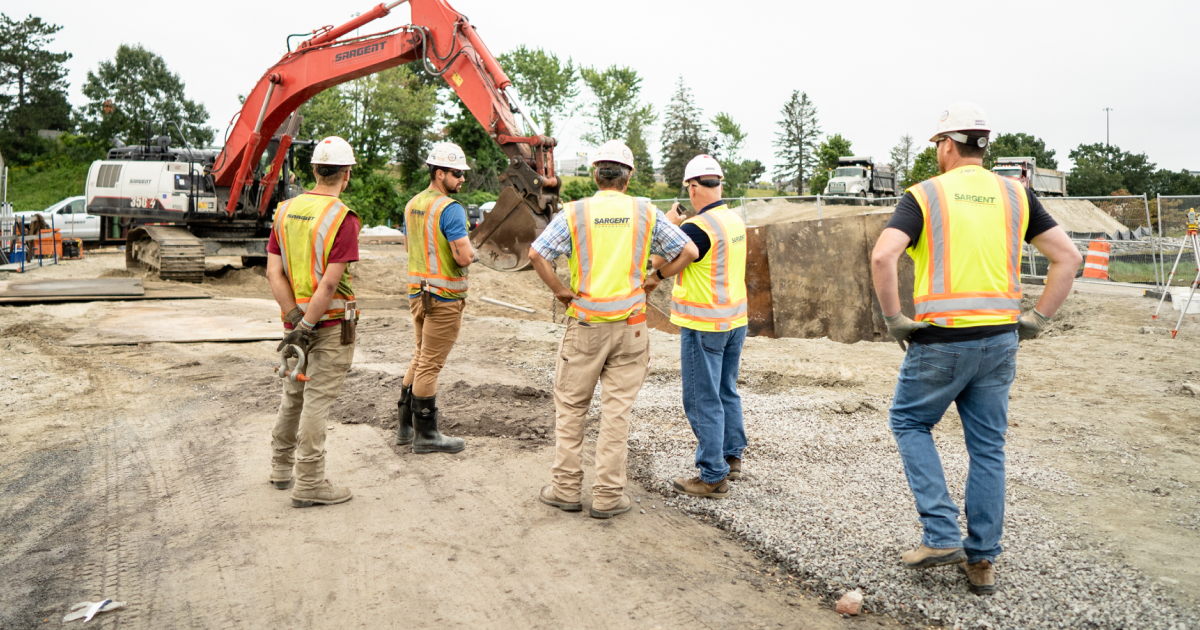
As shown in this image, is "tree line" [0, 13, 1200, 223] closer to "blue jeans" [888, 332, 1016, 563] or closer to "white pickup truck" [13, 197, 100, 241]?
"white pickup truck" [13, 197, 100, 241]

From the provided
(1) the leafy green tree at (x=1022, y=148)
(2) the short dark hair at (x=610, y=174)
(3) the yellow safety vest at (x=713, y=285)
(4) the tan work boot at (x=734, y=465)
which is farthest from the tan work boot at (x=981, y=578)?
(1) the leafy green tree at (x=1022, y=148)

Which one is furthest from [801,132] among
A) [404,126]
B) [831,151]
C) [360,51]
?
[360,51]

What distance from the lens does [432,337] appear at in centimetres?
525

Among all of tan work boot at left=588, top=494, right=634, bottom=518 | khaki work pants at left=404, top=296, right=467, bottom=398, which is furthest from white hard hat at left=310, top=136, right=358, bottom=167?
tan work boot at left=588, top=494, right=634, bottom=518

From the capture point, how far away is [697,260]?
15.0 feet

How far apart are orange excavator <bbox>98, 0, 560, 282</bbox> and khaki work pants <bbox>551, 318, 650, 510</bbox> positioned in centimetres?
308

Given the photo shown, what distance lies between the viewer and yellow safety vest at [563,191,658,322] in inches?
165

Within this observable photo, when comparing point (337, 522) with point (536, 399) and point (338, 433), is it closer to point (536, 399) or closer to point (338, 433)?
point (338, 433)

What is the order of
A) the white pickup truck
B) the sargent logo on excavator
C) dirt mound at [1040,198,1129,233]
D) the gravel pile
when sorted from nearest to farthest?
the gravel pile < the sargent logo on excavator < dirt mound at [1040,198,1129,233] < the white pickup truck

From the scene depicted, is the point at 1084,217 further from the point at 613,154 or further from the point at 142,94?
the point at 142,94

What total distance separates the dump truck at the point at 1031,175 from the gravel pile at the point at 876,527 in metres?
26.4

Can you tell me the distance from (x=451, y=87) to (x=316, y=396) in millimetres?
5306

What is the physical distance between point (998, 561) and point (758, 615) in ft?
4.17

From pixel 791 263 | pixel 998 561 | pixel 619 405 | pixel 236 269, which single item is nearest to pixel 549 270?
pixel 619 405
